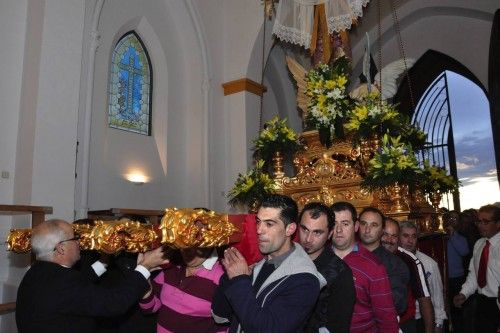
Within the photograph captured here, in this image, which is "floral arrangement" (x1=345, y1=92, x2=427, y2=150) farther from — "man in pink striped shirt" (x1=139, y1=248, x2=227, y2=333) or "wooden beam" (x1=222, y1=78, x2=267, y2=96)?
"wooden beam" (x1=222, y1=78, x2=267, y2=96)

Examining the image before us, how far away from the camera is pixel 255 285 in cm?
203

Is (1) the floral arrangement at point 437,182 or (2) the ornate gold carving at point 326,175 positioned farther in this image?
(1) the floral arrangement at point 437,182

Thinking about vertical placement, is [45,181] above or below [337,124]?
below

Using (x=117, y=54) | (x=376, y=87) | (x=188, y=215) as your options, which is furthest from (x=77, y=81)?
(x=188, y=215)

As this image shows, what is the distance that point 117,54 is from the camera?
8141 millimetres

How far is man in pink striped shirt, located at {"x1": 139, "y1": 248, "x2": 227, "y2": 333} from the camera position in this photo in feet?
7.73

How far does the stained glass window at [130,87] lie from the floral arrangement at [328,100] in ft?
13.6

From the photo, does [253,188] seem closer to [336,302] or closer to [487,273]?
[487,273]

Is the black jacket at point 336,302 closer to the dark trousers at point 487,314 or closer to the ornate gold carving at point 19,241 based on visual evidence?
the ornate gold carving at point 19,241

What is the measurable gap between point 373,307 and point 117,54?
23.2 ft

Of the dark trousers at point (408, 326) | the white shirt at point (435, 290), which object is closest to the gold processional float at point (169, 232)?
the dark trousers at point (408, 326)

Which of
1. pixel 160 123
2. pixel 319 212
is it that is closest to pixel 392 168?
pixel 319 212

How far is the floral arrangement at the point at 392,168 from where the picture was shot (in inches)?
164

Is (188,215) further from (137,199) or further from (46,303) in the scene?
(137,199)
